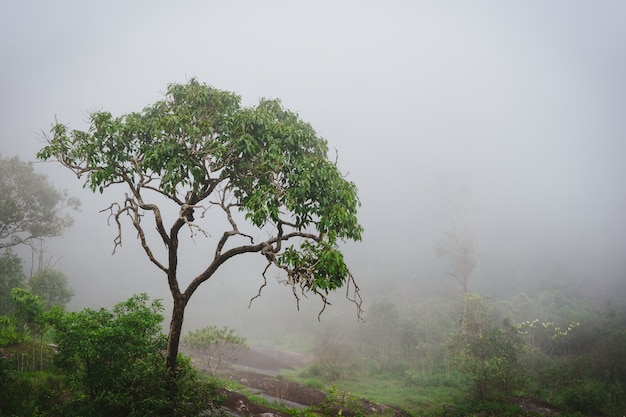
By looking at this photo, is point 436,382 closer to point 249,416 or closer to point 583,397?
point 583,397

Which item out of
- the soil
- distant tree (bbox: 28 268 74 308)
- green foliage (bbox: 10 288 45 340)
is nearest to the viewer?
green foliage (bbox: 10 288 45 340)

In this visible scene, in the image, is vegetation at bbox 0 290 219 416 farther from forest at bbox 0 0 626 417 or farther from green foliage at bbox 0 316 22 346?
green foliage at bbox 0 316 22 346

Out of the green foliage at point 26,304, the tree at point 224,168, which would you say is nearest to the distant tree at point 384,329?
the green foliage at point 26,304

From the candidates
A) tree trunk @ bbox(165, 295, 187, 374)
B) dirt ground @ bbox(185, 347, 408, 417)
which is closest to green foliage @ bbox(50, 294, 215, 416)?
tree trunk @ bbox(165, 295, 187, 374)

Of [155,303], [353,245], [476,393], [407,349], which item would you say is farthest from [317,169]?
[353,245]

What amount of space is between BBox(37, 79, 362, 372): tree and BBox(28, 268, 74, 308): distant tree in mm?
28536

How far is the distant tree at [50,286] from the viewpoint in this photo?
104 feet

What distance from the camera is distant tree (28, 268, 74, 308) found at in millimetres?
31688

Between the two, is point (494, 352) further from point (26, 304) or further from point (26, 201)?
point (26, 201)

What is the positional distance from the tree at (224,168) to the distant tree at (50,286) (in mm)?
28536

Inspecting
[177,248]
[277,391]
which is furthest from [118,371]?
[277,391]

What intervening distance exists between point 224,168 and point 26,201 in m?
33.5

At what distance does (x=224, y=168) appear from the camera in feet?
34.3

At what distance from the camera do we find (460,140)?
170 metres
